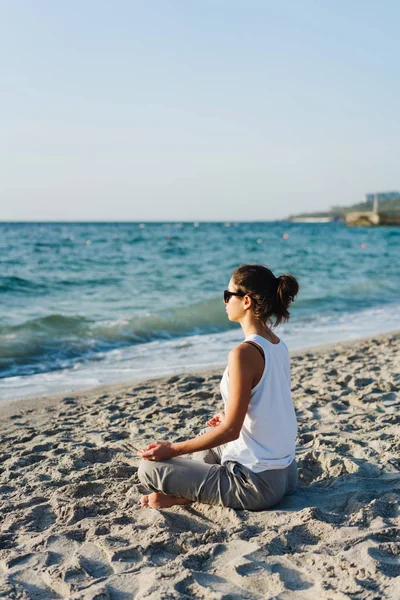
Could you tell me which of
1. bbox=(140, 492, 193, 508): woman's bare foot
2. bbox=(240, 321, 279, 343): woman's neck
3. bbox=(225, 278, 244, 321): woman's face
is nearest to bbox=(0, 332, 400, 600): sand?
bbox=(140, 492, 193, 508): woman's bare foot

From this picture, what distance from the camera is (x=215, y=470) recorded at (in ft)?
11.1

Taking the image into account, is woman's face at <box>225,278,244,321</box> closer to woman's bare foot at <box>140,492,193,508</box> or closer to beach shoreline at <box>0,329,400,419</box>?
woman's bare foot at <box>140,492,193,508</box>

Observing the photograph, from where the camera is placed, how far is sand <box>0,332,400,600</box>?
2580mm

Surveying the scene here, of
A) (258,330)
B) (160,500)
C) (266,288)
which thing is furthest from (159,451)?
(266,288)

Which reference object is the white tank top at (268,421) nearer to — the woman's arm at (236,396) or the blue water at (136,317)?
the woman's arm at (236,396)

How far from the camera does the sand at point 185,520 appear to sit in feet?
8.46

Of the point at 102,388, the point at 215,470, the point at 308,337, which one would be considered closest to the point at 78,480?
the point at 215,470

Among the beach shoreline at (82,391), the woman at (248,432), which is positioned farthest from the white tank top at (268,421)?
the beach shoreline at (82,391)

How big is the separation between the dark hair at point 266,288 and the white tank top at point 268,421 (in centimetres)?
16

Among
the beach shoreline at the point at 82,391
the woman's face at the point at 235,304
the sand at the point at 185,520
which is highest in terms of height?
the woman's face at the point at 235,304

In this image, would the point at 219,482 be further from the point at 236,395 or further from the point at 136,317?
the point at 136,317

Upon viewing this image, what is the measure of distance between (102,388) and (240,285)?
3954mm

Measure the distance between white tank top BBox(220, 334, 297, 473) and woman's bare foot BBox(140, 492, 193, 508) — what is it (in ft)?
1.13

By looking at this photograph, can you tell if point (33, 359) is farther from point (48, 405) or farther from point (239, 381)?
point (239, 381)
